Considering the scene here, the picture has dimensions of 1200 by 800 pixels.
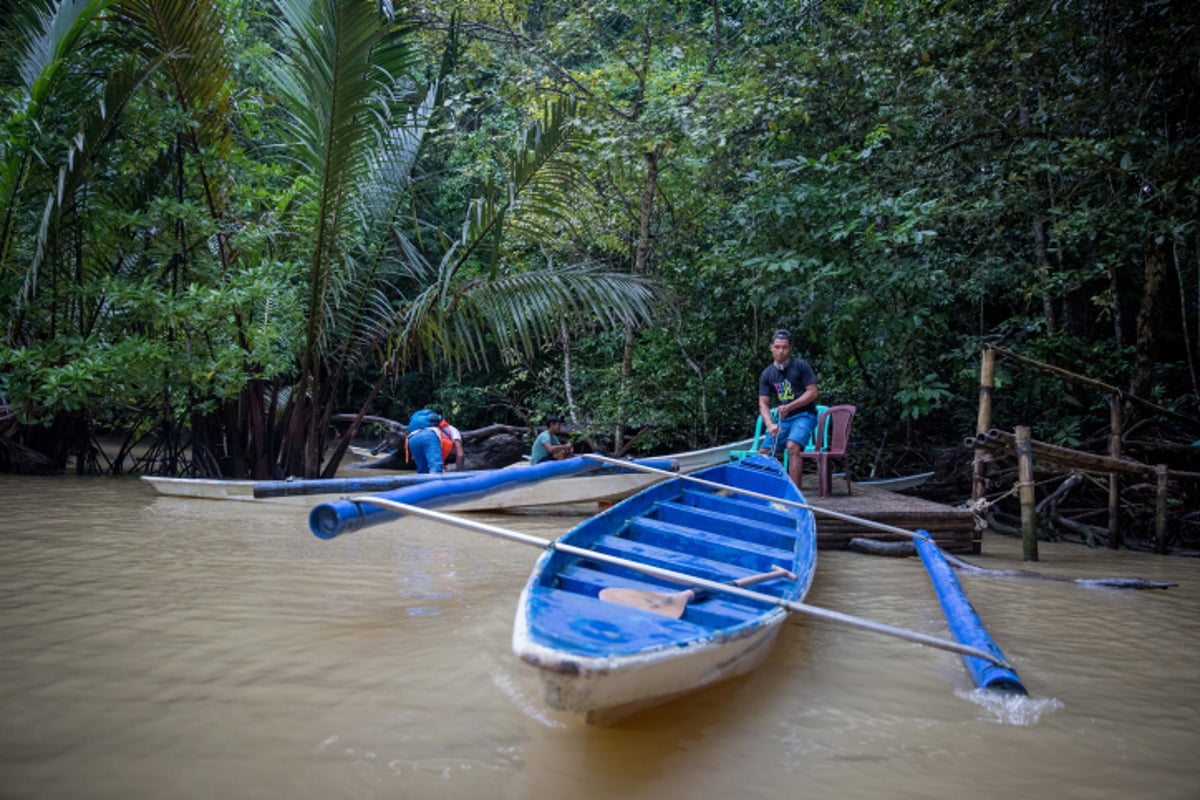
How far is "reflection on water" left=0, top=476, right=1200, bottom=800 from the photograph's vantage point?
2.11 meters

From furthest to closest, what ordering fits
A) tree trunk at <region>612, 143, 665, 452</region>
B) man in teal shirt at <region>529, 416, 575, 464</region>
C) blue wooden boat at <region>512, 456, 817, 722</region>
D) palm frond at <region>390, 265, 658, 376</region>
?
1. tree trunk at <region>612, 143, 665, 452</region>
2. man in teal shirt at <region>529, 416, 575, 464</region>
3. palm frond at <region>390, 265, 658, 376</region>
4. blue wooden boat at <region>512, 456, 817, 722</region>

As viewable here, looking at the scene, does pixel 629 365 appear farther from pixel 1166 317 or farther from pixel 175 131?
pixel 1166 317

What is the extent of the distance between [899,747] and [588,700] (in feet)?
3.58

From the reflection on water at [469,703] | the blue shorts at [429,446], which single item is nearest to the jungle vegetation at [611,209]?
the blue shorts at [429,446]

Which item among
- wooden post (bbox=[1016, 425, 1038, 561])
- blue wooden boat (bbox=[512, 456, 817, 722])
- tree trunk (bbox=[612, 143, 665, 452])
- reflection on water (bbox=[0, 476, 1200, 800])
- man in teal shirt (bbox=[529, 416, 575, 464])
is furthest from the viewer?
tree trunk (bbox=[612, 143, 665, 452])

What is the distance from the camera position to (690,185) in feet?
35.0

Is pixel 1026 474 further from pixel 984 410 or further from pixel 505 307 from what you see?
pixel 505 307

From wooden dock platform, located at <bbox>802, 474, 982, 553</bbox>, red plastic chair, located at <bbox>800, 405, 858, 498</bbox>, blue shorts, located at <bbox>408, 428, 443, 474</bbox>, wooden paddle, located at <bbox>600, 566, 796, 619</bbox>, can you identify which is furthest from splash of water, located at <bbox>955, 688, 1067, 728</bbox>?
blue shorts, located at <bbox>408, 428, 443, 474</bbox>

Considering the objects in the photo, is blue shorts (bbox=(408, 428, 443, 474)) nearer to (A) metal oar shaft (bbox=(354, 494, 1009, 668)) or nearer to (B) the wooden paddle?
(A) metal oar shaft (bbox=(354, 494, 1009, 668))

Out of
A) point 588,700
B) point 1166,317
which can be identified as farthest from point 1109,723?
point 1166,317

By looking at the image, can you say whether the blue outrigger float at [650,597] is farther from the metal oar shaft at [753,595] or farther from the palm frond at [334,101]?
the palm frond at [334,101]

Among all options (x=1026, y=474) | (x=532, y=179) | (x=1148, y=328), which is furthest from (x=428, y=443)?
(x=1148, y=328)

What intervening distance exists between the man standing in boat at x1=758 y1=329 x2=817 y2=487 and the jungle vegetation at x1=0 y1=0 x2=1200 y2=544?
5.84 feet

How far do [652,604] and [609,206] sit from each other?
29.9 ft
